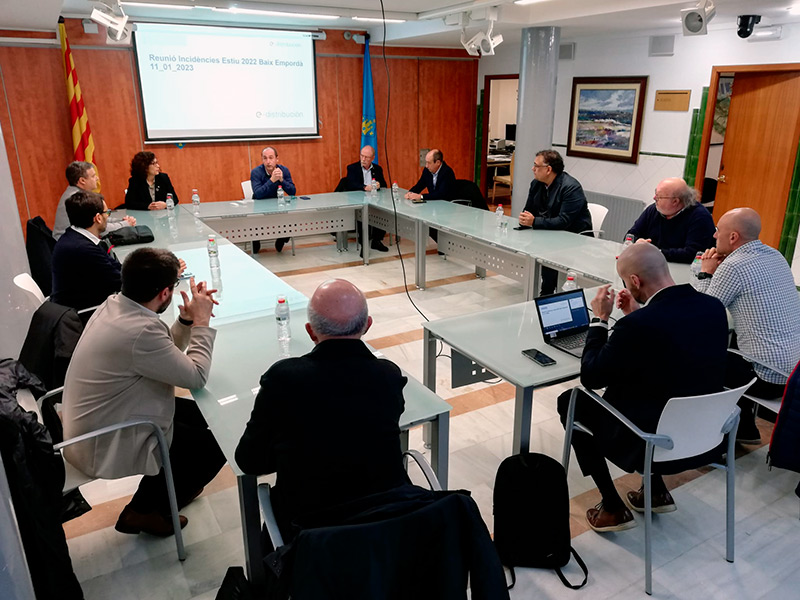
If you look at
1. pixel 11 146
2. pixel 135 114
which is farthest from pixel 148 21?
pixel 11 146

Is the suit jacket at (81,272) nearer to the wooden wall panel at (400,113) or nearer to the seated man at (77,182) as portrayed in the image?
the seated man at (77,182)

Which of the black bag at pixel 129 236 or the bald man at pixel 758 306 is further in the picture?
the black bag at pixel 129 236

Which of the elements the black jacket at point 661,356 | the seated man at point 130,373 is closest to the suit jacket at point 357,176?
the seated man at point 130,373

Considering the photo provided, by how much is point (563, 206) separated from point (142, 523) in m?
3.77

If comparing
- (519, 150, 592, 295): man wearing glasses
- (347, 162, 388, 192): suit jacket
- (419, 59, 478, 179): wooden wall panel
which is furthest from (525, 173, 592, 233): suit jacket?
(419, 59, 478, 179): wooden wall panel

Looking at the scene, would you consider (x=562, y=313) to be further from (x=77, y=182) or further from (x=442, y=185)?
(x=442, y=185)

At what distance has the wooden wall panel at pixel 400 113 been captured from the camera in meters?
8.30

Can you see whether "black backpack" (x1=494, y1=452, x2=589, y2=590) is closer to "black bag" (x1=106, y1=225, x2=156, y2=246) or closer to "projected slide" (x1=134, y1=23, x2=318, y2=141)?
"black bag" (x1=106, y1=225, x2=156, y2=246)

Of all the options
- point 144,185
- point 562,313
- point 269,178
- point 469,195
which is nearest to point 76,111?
point 144,185

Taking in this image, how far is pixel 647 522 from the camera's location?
2121 millimetres

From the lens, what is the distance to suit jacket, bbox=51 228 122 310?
318 cm

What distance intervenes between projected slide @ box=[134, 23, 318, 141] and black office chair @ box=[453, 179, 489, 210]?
2454 mm

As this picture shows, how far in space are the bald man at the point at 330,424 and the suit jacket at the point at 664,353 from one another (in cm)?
96

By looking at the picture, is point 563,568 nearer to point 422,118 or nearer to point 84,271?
point 84,271
